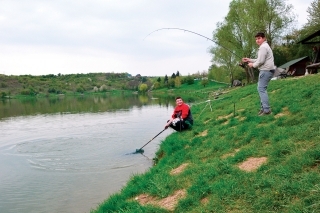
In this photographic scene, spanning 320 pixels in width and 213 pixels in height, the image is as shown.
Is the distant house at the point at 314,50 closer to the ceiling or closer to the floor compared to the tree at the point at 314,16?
closer to the floor

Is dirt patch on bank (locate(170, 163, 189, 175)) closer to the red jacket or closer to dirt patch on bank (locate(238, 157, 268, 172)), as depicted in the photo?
dirt patch on bank (locate(238, 157, 268, 172))

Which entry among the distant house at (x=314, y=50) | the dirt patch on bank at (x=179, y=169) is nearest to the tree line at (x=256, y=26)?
the distant house at (x=314, y=50)

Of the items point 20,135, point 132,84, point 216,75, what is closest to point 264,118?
point 20,135

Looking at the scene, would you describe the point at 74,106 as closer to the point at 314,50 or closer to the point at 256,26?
the point at 256,26

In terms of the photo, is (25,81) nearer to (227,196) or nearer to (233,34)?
(233,34)

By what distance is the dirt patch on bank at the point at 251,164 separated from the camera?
594cm

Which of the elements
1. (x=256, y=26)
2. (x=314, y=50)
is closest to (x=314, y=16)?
(x=256, y=26)

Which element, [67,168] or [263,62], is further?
[67,168]

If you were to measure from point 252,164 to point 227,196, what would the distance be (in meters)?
1.42

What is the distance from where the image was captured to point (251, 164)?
6.19 meters

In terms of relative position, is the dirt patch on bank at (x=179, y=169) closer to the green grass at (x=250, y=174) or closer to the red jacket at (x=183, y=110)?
the green grass at (x=250, y=174)

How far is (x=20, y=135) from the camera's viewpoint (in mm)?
22688

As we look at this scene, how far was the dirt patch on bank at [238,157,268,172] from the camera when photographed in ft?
19.5

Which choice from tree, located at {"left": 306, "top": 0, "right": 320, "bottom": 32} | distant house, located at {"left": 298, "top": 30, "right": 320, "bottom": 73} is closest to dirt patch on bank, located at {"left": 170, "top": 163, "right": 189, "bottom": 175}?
distant house, located at {"left": 298, "top": 30, "right": 320, "bottom": 73}
